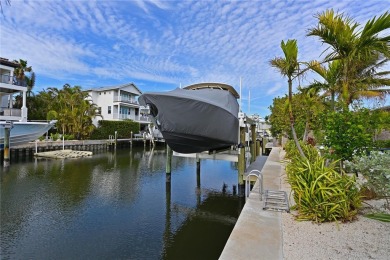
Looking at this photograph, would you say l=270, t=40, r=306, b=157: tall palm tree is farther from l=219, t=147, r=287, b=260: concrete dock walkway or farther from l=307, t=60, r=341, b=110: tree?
l=219, t=147, r=287, b=260: concrete dock walkway

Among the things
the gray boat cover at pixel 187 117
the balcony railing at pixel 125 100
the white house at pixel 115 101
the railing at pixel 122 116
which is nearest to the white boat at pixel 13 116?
the white house at pixel 115 101

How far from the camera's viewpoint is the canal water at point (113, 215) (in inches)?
246

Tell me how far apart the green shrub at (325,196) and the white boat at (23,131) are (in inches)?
799

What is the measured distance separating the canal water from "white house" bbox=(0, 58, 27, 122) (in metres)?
10.2

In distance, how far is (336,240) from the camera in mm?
3844

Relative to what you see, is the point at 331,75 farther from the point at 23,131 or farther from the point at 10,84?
the point at 10,84

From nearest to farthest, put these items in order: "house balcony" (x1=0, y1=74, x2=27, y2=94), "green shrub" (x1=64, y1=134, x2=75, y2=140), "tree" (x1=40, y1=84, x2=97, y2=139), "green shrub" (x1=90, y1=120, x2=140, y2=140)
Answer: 1. "house balcony" (x1=0, y1=74, x2=27, y2=94)
2. "green shrub" (x1=64, y1=134, x2=75, y2=140)
3. "tree" (x1=40, y1=84, x2=97, y2=139)
4. "green shrub" (x1=90, y1=120, x2=140, y2=140)

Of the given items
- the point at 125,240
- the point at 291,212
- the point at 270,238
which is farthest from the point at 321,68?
the point at 125,240

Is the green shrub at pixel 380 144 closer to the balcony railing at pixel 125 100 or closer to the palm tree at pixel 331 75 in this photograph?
the palm tree at pixel 331 75

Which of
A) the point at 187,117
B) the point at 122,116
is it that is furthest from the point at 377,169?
the point at 122,116

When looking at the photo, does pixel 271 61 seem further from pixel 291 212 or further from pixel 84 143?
pixel 84 143

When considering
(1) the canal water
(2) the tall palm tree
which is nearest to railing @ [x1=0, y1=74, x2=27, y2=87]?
(1) the canal water

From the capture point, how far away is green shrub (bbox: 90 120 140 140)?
33156 mm

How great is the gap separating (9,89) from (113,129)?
13.3 metres
